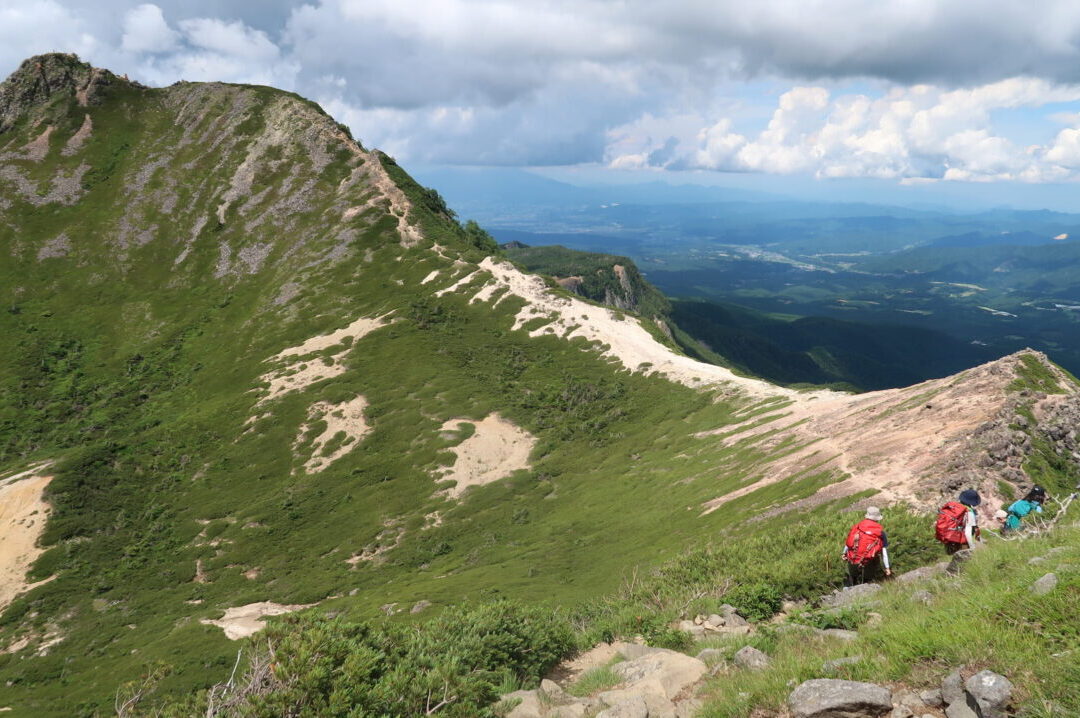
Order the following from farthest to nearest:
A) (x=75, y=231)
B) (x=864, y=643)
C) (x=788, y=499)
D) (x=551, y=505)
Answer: (x=75, y=231) < (x=551, y=505) < (x=788, y=499) < (x=864, y=643)

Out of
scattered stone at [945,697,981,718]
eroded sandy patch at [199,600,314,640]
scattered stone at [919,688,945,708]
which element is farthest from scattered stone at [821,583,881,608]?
eroded sandy patch at [199,600,314,640]

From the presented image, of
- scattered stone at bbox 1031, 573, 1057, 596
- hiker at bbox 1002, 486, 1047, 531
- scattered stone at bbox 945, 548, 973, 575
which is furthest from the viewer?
hiker at bbox 1002, 486, 1047, 531

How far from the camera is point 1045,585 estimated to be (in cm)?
970

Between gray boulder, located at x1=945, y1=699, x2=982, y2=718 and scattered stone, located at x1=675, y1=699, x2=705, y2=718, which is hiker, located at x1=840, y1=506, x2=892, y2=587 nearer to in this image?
scattered stone, located at x1=675, y1=699, x2=705, y2=718

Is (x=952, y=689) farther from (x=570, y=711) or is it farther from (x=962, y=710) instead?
(x=570, y=711)

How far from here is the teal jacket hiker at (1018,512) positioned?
18062 mm

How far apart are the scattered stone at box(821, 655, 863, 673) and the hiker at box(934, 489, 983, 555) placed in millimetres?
10646

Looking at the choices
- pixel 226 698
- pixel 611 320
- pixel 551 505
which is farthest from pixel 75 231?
pixel 226 698

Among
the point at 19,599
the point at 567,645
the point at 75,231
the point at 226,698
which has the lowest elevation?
the point at 19,599

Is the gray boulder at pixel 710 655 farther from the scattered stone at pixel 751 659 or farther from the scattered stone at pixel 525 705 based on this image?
the scattered stone at pixel 525 705

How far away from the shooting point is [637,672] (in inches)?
535

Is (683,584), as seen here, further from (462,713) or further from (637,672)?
(462,713)

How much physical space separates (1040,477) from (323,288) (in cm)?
9650

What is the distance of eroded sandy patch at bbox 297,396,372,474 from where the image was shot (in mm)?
62250
